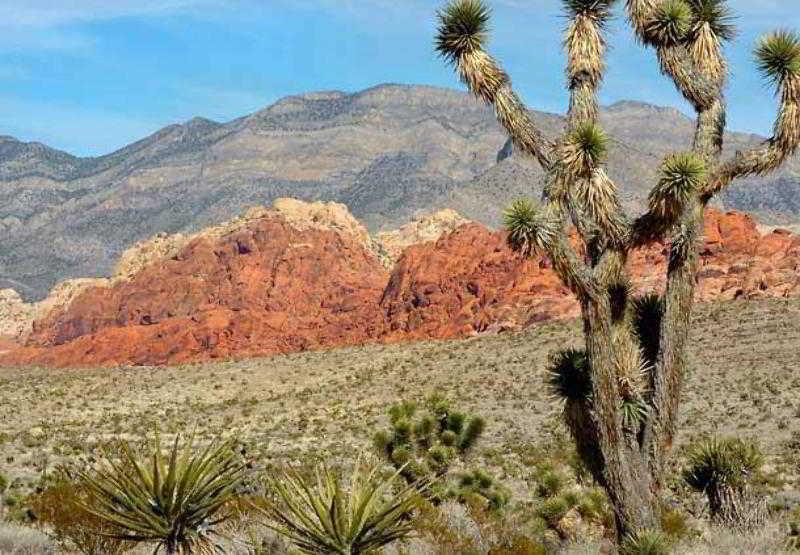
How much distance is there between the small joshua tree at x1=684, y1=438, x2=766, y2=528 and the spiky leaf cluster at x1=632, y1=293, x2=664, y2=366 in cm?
323

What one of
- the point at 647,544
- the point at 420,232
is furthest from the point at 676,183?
the point at 420,232

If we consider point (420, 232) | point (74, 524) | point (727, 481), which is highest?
point (420, 232)

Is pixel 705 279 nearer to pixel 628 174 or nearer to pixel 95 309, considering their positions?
pixel 95 309

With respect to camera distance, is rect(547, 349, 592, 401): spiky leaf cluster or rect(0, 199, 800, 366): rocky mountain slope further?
rect(0, 199, 800, 366): rocky mountain slope

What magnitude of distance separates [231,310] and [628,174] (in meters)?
87.3

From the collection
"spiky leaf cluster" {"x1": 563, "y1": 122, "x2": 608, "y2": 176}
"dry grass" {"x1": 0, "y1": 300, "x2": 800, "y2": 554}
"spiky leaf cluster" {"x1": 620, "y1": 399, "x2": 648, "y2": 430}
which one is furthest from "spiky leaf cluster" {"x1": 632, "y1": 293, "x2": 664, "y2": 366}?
"dry grass" {"x1": 0, "y1": 300, "x2": 800, "y2": 554}

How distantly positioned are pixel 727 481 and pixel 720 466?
0.76 feet

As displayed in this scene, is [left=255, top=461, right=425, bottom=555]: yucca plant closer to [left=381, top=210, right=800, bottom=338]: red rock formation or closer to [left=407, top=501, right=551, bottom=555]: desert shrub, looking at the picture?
[left=407, top=501, right=551, bottom=555]: desert shrub

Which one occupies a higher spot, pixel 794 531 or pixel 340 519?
pixel 794 531

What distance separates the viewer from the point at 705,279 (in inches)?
1960

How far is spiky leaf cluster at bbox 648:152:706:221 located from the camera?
11.7 m

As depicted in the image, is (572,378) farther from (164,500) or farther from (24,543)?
(24,543)

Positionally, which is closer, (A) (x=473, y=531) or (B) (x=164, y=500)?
(B) (x=164, y=500)

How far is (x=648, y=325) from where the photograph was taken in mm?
12898
